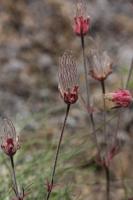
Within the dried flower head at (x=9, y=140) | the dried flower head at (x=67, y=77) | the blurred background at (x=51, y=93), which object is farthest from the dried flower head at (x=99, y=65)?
the dried flower head at (x=9, y=140)

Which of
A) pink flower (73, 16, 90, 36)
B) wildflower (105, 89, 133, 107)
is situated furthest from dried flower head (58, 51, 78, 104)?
pink flower (73, 16, 90, 36)

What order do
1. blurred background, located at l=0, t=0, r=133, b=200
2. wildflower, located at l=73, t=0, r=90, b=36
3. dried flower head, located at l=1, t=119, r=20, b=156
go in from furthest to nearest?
1. blurred background, located at l=0, t=0, r=133, b=200
2. wildflower, located at l=73, t=0, r=90, b=36
3. dried flower head, located at l=1, t=119, r=20, b=156

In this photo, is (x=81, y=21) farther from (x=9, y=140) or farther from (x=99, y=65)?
(x=9, y=140)

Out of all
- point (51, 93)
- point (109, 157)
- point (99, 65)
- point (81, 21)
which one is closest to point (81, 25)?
point (81, 21)

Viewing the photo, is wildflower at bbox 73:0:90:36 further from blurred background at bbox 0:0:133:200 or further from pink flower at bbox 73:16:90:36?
blurred background at bbox 0:0:133:200

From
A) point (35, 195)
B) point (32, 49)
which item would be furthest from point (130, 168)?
point (32, 49)

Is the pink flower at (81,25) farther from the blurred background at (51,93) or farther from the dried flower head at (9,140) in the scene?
the dried flower head at (9,140)
